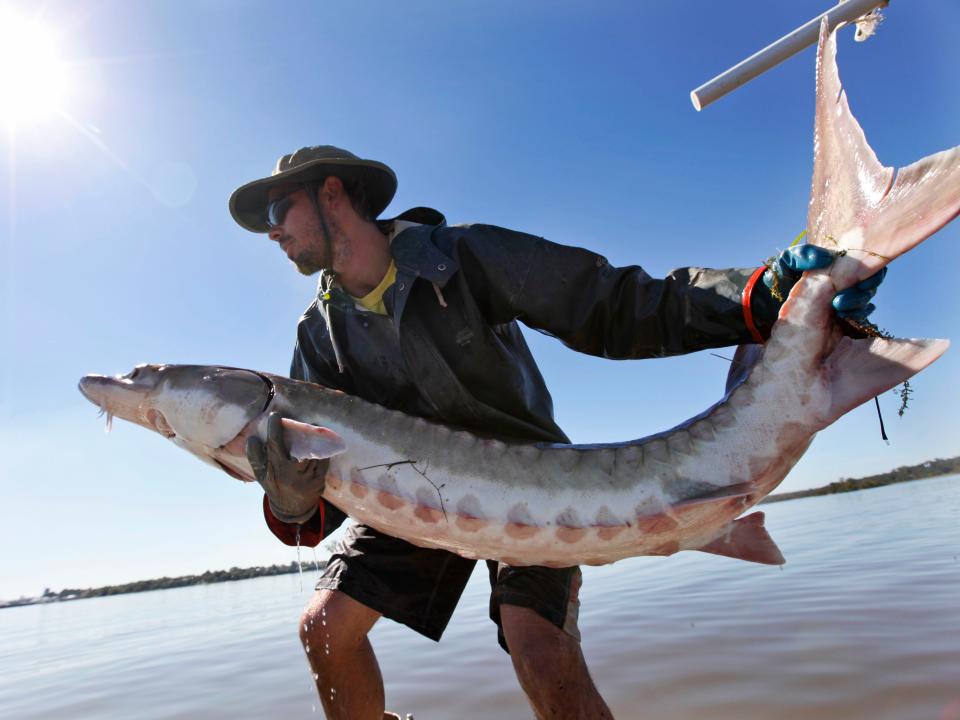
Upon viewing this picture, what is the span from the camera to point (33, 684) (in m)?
6.51

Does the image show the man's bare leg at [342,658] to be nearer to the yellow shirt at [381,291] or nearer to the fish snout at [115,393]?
the fish snout at [115,393]

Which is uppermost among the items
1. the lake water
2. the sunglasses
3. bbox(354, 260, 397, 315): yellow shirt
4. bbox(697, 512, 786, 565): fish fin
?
the sunglasses

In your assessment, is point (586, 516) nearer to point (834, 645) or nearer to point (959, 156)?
point (959, 156)

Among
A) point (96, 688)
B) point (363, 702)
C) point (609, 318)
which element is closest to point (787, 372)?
point (609, 318)

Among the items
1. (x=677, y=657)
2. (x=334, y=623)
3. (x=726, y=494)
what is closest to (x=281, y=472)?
(x=334, y=623)

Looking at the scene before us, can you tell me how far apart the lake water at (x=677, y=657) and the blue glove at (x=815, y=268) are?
1838 millimetres

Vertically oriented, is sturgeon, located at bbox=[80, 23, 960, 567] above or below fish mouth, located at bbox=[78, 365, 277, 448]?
below

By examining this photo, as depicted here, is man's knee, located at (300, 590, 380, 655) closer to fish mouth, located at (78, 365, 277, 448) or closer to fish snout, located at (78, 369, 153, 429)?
fish mouth, located at (78, 365, 277, 448)

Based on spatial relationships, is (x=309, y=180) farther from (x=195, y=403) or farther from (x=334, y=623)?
(x=334, y=623)

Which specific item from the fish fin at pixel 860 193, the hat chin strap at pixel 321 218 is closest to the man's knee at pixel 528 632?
the fish fin at pixel 860 193

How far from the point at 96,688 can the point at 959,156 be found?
7217 mm

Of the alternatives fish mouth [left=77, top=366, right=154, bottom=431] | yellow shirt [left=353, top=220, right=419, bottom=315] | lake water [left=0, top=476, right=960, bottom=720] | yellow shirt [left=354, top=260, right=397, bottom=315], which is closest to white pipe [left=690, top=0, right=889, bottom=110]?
yellow shirt [left=353, top=220, right=419, bottom=315]

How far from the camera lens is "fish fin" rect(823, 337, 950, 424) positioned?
6.80 ft

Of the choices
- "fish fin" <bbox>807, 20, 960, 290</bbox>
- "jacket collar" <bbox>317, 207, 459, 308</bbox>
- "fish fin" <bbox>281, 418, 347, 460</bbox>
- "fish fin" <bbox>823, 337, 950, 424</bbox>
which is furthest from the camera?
"jacket collar" <bbox>317, 207, 459, 308</bbox>
